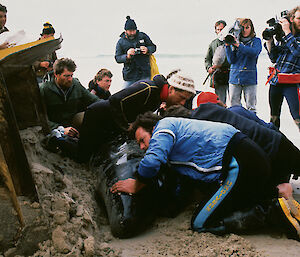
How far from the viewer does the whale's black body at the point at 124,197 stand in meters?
Answer: 2.09

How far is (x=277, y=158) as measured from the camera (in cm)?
230

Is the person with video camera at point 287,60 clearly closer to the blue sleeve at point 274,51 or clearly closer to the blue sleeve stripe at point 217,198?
the blue sleeve at point 274,51

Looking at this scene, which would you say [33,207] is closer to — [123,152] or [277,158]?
[123,152]

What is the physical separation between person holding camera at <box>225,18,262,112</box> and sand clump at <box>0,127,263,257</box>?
8.25 feet

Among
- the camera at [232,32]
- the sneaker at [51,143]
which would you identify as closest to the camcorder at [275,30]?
the camera at [232,32]

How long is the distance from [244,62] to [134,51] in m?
1.74

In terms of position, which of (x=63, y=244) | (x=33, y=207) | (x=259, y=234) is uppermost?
(x=33, y=207)

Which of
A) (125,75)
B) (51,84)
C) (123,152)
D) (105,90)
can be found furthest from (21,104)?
(125,75)

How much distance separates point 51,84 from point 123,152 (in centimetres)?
136

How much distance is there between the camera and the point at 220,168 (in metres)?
1.97

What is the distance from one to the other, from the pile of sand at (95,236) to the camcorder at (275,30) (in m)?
2.31

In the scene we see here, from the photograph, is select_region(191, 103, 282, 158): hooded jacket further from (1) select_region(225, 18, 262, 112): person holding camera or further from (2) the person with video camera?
(1) select_region(225, 18, 262, 112): person holding camera

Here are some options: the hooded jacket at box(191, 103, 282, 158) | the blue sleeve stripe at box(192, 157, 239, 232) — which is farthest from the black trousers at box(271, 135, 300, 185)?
the blue sleeve stripe at box(192, 157, 239, 232)

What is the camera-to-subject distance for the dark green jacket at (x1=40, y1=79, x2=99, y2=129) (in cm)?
340
